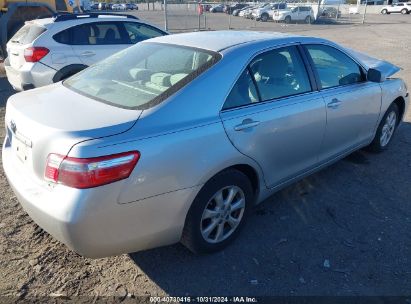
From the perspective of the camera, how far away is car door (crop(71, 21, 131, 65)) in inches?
263

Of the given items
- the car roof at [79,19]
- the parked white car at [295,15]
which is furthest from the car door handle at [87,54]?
the parked white car at [295,15]

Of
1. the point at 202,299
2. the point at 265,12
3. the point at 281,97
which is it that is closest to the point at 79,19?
the point at 281,97

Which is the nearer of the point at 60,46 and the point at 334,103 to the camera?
the point at 334,103

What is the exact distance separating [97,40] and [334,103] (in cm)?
495

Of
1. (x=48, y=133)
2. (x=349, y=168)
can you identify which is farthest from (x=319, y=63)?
(x=48, y=133)

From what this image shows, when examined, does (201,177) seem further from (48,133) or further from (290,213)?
(290,213)

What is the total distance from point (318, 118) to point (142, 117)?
1.78m

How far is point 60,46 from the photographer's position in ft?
21.2

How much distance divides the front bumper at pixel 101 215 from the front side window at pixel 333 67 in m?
1.94

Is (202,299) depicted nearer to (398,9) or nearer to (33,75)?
(33,75)

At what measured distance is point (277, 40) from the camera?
3264 mm

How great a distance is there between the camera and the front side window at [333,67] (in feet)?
11.8

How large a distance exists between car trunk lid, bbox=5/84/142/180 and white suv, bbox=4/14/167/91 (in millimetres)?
3756

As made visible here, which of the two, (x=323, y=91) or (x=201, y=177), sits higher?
(x=323, y=91)
